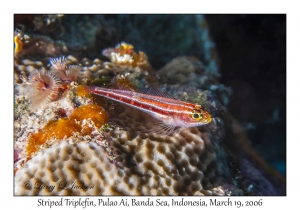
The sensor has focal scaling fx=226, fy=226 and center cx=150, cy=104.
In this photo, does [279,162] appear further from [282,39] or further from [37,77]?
[37,77]

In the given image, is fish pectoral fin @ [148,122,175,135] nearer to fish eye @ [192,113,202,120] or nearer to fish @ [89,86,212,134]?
fish @ [89,86,212,134]

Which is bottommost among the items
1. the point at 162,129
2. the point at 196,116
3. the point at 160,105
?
the point at 162,129

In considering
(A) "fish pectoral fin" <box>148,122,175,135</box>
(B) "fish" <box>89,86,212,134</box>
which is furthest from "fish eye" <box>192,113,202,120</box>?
(A) "fish pectoral fin" <box>148,122,175,135</box>

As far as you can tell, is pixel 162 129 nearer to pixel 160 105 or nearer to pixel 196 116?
pixel 160 105

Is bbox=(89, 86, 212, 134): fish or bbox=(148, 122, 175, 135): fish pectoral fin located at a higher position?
bbox=(89, 86, 212, 134): fish

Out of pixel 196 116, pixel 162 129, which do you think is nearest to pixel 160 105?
pixel 162 129

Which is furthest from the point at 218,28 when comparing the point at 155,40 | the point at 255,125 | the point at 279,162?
the point at 279,162

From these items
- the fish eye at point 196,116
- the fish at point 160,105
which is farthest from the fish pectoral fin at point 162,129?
the fish eye at point 196,116

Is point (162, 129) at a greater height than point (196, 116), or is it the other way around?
point (196, 116)

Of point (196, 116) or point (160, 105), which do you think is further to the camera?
point (160, 105)
